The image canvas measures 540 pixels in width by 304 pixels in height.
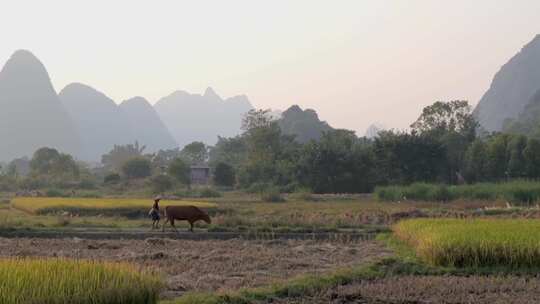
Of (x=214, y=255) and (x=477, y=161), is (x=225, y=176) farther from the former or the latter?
(x=214, y=255)

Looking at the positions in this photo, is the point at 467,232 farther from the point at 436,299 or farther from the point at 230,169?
the point at 230,169

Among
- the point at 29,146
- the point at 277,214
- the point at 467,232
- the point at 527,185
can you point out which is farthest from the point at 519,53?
the point at 467,232

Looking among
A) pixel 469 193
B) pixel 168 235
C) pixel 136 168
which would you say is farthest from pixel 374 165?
pixel 168 235

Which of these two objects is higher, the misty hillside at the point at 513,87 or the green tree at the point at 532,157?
the misty hillside at the point at 513,87

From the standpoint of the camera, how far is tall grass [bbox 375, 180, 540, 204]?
107ft

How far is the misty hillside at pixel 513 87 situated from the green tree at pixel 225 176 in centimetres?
11308

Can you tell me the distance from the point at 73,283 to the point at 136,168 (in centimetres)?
5610

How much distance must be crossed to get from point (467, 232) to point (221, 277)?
A: 525 cm

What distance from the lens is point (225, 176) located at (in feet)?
181

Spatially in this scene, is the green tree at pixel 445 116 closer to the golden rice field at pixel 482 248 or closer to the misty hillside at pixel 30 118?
the golden rice field at pixel 482 248

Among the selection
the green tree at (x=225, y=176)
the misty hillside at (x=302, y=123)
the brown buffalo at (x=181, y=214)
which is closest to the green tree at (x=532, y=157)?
the green tree at (x=225, y=176)

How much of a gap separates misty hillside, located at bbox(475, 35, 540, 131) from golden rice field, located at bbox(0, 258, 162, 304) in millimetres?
154667

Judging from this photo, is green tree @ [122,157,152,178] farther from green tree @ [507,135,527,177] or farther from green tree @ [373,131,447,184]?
green tree @ [507,135,527,177]

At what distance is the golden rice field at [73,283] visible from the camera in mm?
7098
